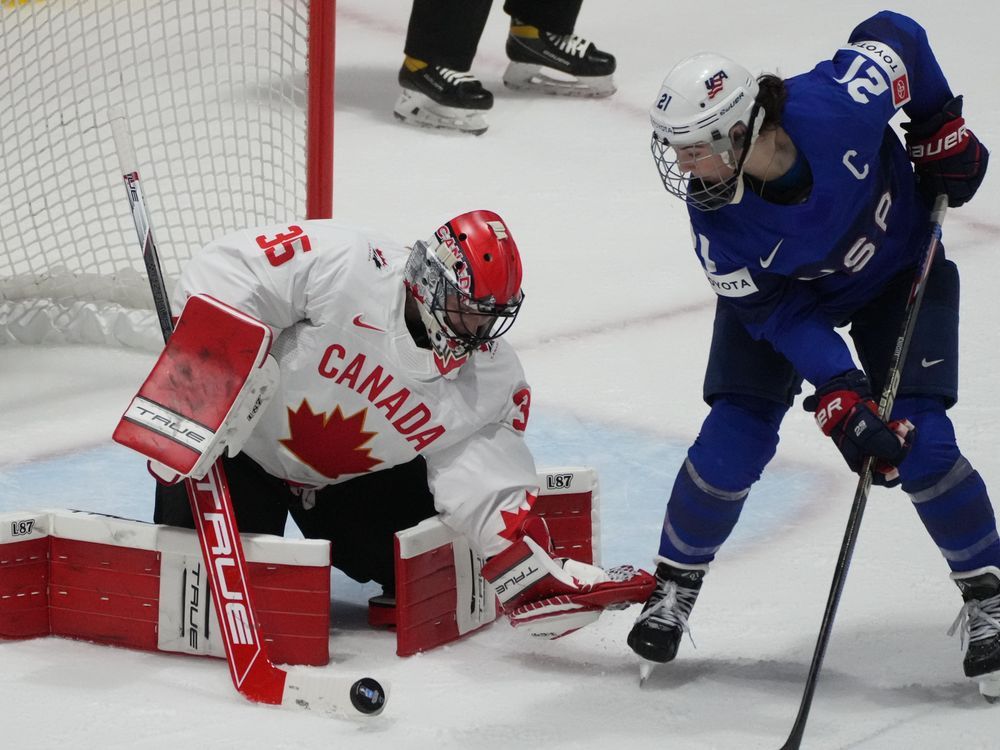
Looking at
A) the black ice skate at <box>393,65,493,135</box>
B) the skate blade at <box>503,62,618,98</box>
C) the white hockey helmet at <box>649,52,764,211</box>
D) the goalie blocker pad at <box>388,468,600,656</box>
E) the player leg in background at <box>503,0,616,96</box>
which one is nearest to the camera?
the white hockey helmet at <box>649,52,764,211</box>

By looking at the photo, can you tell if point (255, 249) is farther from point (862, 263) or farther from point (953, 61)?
point (953, 61)

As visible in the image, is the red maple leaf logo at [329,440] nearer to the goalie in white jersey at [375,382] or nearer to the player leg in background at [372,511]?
the goalie in white jersey at [375,382]

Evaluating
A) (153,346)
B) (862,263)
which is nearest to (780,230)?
(862,263)

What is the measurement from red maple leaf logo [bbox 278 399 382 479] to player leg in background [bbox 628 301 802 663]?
0.51 m

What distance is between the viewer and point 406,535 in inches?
105

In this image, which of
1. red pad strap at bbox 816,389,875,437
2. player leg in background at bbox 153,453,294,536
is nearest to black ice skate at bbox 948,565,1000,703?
red pad strap at bbox 816,389,875,437

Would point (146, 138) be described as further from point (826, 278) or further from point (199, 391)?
point (826, 278)

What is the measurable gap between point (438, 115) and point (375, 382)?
287 centimetres

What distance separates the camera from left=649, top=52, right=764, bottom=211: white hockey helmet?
2.37m

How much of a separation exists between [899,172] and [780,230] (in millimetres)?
306

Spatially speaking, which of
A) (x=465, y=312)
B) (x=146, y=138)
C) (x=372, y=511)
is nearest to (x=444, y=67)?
(x=146, y=138)

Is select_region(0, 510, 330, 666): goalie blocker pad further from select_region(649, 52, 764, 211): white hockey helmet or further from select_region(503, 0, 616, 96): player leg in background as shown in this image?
Result: select_region(503, 0, 616, 96): player leg in background

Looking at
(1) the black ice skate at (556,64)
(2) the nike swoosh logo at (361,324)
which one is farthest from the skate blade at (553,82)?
(2) the nike swoosh logo at (361,324)

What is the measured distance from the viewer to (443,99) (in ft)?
17.5
